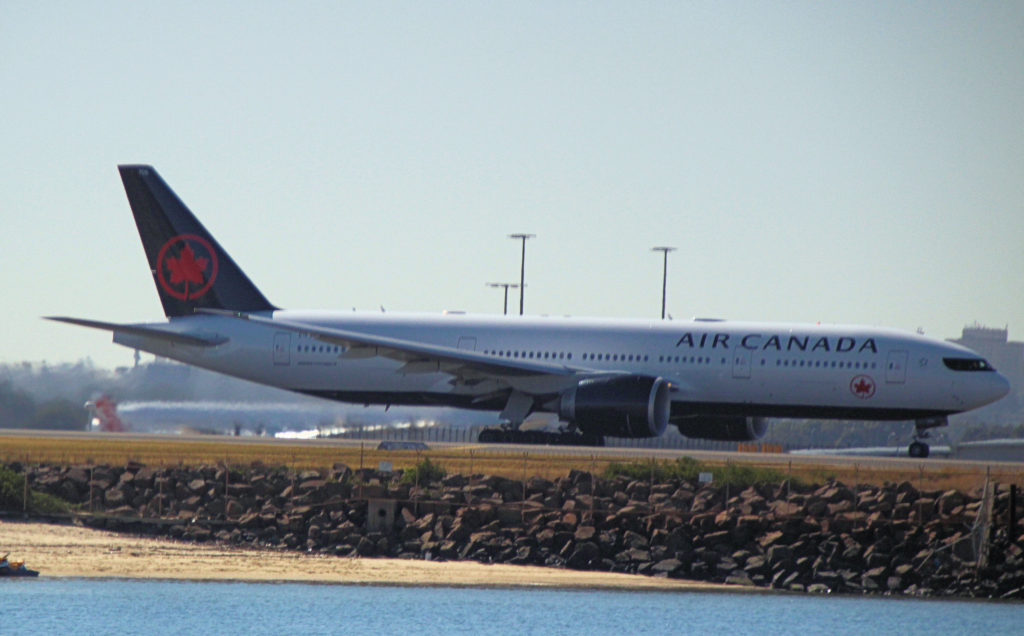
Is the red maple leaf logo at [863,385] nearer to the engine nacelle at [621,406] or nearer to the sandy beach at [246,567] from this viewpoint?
the engine nacelle at [621,406]

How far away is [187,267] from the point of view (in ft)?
147

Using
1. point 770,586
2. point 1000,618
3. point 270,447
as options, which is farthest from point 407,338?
point 1000,618

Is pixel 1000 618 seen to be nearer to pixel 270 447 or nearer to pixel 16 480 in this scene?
pixel 16 480

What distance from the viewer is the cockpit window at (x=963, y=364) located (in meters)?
39.2

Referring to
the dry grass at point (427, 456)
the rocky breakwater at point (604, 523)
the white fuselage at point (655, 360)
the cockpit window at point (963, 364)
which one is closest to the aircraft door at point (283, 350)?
the white fuselage at point (655, 360)

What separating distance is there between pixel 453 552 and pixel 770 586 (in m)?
5.41

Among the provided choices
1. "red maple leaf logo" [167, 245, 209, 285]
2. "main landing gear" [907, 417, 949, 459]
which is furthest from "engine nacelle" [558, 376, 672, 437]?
"red maple leaf logo" [167, 245, 209, 285]

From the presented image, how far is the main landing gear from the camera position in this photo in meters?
40.2

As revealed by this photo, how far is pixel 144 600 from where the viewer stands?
23.2 m

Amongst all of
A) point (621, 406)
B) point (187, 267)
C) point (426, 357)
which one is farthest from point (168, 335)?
point (621, 406)

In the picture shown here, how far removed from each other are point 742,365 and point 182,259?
52.5 ft

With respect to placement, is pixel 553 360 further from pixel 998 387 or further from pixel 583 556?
pixel 583 556

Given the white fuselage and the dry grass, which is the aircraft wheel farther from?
the dry grass

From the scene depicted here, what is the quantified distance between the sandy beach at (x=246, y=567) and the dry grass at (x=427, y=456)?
5.07m
